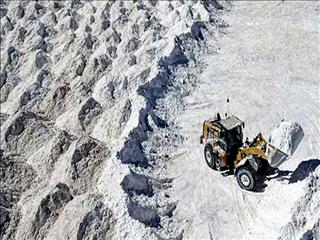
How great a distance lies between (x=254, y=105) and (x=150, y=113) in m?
4.21

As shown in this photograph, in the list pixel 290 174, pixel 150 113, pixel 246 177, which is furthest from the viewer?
pixel 150 113

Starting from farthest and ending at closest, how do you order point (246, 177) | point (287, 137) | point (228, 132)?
point (228, 132) → point (246, 177) → point (287, 137)

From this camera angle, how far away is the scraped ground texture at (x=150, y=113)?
1807 cm

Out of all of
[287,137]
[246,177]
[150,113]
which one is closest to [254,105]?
[150,113]

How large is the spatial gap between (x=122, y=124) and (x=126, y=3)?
514 inches

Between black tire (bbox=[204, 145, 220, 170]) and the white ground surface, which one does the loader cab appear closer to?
black tire (bbox=[204, 145, 220, 170])

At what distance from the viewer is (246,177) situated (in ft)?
62.4

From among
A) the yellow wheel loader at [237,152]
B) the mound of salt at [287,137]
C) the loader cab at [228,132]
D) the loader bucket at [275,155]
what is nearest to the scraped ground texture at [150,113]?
the mound of salt at [287,137]

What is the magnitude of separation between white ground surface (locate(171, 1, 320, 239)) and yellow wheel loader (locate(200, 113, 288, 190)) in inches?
17.1

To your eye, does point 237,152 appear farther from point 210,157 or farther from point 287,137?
point 287,137

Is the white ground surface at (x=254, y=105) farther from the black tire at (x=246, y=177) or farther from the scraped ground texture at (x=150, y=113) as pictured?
the black tire at (x=246, y=177)

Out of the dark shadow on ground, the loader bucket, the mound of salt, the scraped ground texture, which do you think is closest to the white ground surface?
the scraped ground texture

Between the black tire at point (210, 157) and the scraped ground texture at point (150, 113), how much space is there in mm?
245

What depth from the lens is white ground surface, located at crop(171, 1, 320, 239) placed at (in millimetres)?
18156
